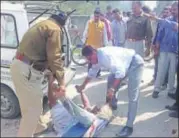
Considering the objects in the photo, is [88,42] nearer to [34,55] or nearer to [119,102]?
[119,102]

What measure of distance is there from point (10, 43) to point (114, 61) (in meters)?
2.07

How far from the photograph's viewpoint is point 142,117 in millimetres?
6680

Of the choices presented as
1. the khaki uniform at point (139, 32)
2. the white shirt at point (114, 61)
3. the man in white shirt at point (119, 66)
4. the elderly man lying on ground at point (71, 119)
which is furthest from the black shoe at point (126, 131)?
the khaki uniform at point (139, 32)

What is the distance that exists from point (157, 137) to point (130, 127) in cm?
44

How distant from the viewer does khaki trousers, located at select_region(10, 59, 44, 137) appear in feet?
14.9

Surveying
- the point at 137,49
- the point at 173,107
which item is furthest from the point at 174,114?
the point at 137,49

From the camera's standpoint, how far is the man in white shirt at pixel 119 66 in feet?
16.6

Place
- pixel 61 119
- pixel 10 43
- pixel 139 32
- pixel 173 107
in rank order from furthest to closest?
pixel 139 32, pixel 173 107, pixel 10 43, pixel 61 119

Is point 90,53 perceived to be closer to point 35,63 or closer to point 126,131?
point 35,63

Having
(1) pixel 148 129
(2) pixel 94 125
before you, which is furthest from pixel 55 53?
(1) pixel 148 129

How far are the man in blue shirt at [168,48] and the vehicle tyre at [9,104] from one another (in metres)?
2.90

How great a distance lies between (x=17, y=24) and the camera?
6.20m

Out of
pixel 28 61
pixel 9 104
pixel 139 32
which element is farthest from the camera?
pixel 139 32

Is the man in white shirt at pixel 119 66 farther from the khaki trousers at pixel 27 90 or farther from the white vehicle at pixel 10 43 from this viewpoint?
the white vehicle at pixel 10 43
